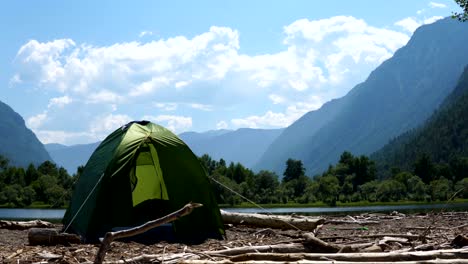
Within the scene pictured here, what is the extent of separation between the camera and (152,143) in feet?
58.1

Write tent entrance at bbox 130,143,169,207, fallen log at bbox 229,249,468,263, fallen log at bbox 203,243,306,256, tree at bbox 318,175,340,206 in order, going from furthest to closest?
tree at bbox 318,175,340,206, tent entrance at bbox 130,143,169,207, fallen log at bbox 203,243,306,256, fallen log at bbox 229,249,468,263

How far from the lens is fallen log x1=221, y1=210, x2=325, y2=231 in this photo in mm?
19094

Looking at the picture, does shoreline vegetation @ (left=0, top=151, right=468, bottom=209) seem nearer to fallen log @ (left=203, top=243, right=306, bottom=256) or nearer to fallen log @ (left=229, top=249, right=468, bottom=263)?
fallen log @ (left=203, top=243, right=306, bottom=256)

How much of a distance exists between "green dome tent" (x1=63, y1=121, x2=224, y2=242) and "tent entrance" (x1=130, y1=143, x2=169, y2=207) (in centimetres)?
12

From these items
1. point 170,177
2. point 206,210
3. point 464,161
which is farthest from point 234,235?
point 464,161

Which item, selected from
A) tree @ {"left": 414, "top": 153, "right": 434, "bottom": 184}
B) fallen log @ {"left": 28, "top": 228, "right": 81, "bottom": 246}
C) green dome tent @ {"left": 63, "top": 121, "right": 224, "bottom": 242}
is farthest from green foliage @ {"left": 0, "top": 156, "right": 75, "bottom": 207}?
fallen log @ {"left": 28, "top": 228, "right": 81, "bottom": 246}

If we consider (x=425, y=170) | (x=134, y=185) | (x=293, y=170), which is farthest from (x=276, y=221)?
(x=425, y=170)

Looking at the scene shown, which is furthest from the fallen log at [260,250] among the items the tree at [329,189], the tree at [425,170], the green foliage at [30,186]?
the tree at [425,170]

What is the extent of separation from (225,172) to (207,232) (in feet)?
408

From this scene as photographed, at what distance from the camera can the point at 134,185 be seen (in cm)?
1878

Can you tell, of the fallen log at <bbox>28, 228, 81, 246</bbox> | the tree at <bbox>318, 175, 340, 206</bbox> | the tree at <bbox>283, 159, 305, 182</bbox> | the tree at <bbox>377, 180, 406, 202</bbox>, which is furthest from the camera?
the tree at <bbox>283, 159, 305, 182</bbox>

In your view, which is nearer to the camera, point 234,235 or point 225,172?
point 234,235

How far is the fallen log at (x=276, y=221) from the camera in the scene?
19094 mm

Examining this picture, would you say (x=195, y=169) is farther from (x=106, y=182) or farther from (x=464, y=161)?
(x=464, y=161)
